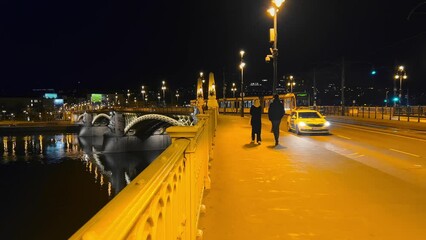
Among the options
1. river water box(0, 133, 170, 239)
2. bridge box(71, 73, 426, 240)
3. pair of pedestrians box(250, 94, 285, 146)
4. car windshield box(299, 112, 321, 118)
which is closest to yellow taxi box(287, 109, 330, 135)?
car windshield box(299, 112, 321, 118)

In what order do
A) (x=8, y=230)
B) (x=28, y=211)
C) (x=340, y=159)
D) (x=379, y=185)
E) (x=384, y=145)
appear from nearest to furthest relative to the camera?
(x=379, y=185) → (x=340, y=159) → (x=384, y=145) → (x=8, y=230) → (x=28, y=211)

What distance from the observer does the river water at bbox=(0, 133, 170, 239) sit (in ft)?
123

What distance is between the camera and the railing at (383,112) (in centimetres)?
4588

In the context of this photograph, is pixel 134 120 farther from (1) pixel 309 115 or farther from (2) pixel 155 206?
(2) pixel 155 206

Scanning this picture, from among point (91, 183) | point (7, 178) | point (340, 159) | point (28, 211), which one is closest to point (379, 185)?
point (340, 159)

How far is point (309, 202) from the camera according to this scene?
786cm

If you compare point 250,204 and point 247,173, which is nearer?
point 250,204

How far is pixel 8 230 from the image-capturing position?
3631 cm

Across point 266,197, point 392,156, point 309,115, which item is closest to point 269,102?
point 309,115

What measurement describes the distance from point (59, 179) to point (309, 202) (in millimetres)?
52706

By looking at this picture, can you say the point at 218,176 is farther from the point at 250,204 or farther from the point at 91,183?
the point at 91,183

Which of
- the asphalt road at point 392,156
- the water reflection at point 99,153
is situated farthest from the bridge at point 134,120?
the asphalt road at point 392,156

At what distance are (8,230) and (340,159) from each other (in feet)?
105

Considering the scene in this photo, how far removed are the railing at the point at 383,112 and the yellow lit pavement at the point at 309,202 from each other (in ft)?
118
